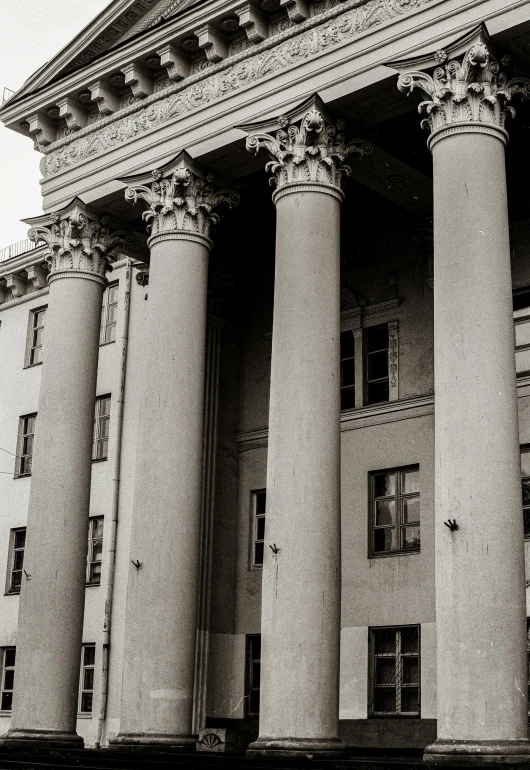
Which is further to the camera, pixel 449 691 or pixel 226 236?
pixel 226 236

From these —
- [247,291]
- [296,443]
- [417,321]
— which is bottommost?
[296,443]

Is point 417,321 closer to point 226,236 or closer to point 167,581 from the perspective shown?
point 226,236

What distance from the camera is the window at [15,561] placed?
35.7 meters

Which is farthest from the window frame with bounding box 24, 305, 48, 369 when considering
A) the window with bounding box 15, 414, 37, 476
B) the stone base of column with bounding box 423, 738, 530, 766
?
the stone base of column with bounding box 423, 738, 530, 766

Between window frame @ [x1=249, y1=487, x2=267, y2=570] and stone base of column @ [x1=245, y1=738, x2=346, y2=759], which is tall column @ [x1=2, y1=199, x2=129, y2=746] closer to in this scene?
window frame @ [x1=249, y1=487, x2=267, y2=570]

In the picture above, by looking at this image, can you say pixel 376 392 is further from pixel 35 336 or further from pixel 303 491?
pixel 35 336

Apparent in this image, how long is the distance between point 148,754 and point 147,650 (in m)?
1.85

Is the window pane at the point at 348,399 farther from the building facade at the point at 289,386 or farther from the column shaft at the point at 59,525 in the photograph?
the column shaft at the point at 59,525

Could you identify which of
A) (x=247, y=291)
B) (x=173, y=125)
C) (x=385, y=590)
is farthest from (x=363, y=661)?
(x=173, y=125)

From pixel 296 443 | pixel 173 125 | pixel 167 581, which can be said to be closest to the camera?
pixel 296 443

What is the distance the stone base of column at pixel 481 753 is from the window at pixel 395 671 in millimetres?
8644

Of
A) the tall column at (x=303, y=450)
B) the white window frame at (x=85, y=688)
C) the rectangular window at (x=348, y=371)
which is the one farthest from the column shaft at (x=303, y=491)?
the white window frame at (x=85, y=688)

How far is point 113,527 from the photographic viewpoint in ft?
108

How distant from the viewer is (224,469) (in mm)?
29922
